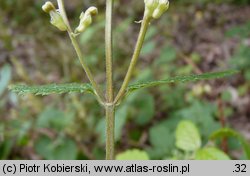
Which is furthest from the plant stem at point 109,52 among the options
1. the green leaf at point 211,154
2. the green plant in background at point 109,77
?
the green leaf at point 211,154

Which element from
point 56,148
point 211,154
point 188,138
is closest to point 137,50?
point 211,154

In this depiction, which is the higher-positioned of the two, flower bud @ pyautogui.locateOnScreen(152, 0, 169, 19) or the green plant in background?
flower bud @ pyautogui.locateOnScreen(152, 0, 169, 19)

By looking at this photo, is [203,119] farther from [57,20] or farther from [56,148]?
[57,20]

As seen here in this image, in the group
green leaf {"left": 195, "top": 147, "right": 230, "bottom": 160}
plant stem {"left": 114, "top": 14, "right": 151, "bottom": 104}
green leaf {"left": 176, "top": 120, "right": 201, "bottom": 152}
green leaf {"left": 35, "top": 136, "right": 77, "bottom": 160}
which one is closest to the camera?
plant stem {"left": 114, "top": 14, "right": 151, "bottom": 104}

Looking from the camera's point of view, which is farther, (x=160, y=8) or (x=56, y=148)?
(x=56, y=148)

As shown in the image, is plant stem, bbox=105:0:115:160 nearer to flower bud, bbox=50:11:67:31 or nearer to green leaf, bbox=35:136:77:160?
flower bud, bbox=50:11:67:31

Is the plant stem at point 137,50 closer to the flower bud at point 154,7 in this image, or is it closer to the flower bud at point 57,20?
the flower bud at point 154,7

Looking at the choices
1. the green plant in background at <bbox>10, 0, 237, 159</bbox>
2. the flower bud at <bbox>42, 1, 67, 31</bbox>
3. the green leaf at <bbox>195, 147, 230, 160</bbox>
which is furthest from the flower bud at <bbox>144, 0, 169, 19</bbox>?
the green leaf at <bbox>195, 147, 230, 160</bbox>

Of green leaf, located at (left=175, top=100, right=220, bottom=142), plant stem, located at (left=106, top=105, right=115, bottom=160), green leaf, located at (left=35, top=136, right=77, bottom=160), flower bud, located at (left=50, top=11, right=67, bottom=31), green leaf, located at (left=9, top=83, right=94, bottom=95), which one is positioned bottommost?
plant stem, located at (left=106, top=105, right=115, bottom=160)
